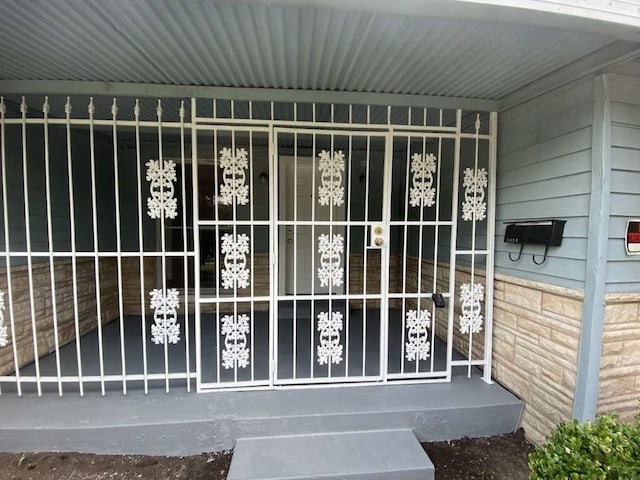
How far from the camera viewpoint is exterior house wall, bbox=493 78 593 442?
1.99 metres

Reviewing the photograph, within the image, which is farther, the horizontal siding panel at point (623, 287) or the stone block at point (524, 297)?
the stone block at point (524, 297)

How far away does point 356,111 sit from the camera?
9.89 ft

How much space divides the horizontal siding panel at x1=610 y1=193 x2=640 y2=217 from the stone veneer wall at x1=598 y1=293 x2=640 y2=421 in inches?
→ 19.2

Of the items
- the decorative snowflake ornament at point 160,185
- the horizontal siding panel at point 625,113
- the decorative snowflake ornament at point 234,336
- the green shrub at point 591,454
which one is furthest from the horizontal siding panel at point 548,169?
the decorative snowflake ornament at point 160,185

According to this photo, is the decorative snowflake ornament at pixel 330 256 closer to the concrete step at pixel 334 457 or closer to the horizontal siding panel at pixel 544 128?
the concrete step at pixel 334 457

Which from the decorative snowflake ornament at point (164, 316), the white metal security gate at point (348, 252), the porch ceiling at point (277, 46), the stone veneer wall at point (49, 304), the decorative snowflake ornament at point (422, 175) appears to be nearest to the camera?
the porch ceiling at point (277, 46)

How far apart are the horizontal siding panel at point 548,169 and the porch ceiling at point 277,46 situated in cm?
56

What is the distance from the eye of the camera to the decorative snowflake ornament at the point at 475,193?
104 inches

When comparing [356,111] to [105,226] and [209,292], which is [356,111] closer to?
[209,292]

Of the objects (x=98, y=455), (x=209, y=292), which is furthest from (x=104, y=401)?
(x=209, y=292)

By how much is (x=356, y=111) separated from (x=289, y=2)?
1849 millimetres

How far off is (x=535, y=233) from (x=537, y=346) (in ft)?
2.65

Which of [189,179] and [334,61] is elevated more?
[334,61]

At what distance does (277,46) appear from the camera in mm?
1889
